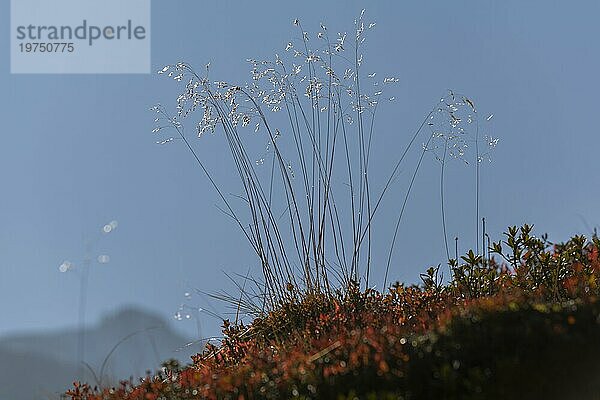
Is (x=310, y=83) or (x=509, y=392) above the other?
(x=310, y=83)

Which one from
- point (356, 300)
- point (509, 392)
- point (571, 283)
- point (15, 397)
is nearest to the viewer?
point (509, 392)

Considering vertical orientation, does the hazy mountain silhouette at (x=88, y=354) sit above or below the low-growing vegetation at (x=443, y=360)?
above

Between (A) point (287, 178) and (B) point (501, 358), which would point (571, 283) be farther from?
(A) point (287, 178)

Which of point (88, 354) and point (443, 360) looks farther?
point (88, 354)

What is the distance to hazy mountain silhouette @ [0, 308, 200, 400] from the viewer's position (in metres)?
5.21

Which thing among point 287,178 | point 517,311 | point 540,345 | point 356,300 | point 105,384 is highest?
point 287,178

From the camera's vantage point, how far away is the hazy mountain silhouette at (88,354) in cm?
521

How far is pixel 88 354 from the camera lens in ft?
22.8

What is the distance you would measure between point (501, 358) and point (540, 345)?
0.59ft

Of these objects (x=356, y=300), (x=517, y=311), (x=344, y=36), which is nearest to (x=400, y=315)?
(x=356, y=300)

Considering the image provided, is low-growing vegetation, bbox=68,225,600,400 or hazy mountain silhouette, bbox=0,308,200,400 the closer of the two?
low-growing vegetation, bbox=68,225,600,400

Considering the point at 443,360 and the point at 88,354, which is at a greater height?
the point at 88,354

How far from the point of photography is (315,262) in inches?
220

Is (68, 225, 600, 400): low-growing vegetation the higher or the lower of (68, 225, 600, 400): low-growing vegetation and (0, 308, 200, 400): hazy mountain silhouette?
the lower
